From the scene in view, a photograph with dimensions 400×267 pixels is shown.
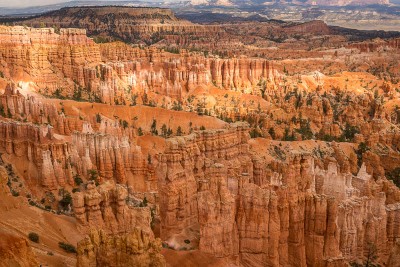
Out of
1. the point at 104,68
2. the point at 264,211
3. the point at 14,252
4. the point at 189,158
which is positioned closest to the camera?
the point at 14,252

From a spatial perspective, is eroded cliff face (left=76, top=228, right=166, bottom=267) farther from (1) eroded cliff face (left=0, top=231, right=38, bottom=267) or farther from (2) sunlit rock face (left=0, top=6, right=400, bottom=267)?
(1) eroded cliff face (left=0, top=231, right=38, bottom=267)

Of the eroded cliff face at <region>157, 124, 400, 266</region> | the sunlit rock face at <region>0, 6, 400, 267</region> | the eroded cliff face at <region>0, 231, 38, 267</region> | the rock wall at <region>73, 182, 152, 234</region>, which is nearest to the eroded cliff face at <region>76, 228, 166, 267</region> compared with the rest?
the sunlit rock face at <region>0, 6, 400, 267</region>

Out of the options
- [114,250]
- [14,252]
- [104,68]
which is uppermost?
[14,252]

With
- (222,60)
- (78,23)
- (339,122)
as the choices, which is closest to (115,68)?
(222,60)

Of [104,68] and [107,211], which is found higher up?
[107,211]

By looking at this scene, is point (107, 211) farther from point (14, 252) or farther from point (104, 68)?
point (104, 68)

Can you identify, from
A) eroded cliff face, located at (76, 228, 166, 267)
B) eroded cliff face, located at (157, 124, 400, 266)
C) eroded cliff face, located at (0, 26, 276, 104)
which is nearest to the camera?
eroded cliff face, located at (76, 228, 166, 267)

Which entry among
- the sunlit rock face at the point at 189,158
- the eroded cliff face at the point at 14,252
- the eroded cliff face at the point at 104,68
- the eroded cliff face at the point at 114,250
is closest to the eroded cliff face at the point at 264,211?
the sunlit rock face at the point at 189,158

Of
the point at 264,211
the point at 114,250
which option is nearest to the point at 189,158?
the point at 264,211
